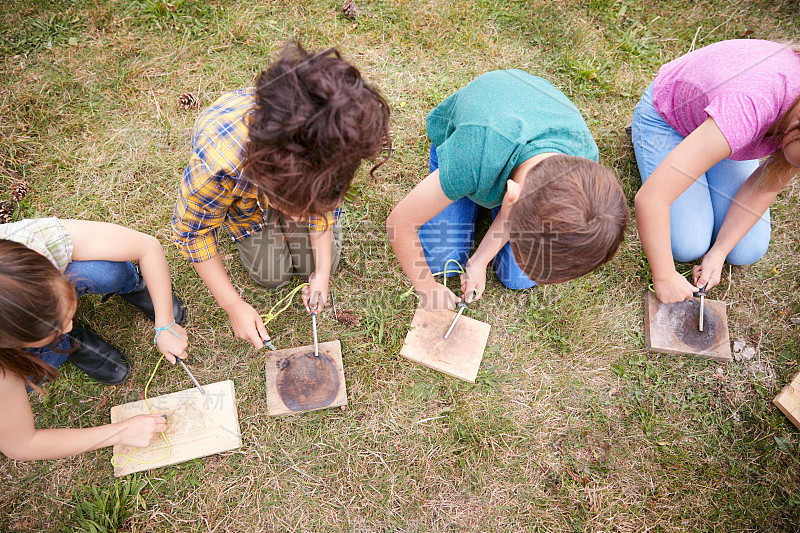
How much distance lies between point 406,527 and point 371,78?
255 cm

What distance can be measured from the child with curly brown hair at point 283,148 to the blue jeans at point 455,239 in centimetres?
64

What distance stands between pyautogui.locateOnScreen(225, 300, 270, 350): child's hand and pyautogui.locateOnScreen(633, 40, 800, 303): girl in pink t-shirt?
6.04 feet

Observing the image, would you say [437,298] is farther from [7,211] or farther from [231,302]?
[7,211]

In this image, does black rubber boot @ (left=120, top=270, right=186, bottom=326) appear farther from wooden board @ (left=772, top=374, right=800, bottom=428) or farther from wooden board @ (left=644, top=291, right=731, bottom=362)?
wooden board @ (left=772, top=374, right=800, bottom=428)

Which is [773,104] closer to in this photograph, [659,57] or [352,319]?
[659,57]

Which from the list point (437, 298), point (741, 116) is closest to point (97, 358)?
point (437, 298)

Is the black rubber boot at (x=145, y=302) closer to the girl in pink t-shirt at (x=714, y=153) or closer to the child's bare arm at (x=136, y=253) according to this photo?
the child's bare arm at (x=136, y=253)

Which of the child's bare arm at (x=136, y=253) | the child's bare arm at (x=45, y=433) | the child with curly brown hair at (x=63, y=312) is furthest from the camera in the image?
the child's bare arm at (x=136, y=253)

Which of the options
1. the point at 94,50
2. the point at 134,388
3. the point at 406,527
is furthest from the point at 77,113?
the point at 406,527

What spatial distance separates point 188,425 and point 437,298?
1.32 m

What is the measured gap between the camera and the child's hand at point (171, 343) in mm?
2039

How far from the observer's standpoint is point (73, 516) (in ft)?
6.84

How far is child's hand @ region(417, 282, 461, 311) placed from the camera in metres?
2.30

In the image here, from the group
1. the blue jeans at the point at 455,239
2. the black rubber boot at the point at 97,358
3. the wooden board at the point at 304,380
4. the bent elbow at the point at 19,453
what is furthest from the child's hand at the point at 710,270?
the bent elbow at the point at 19,453
